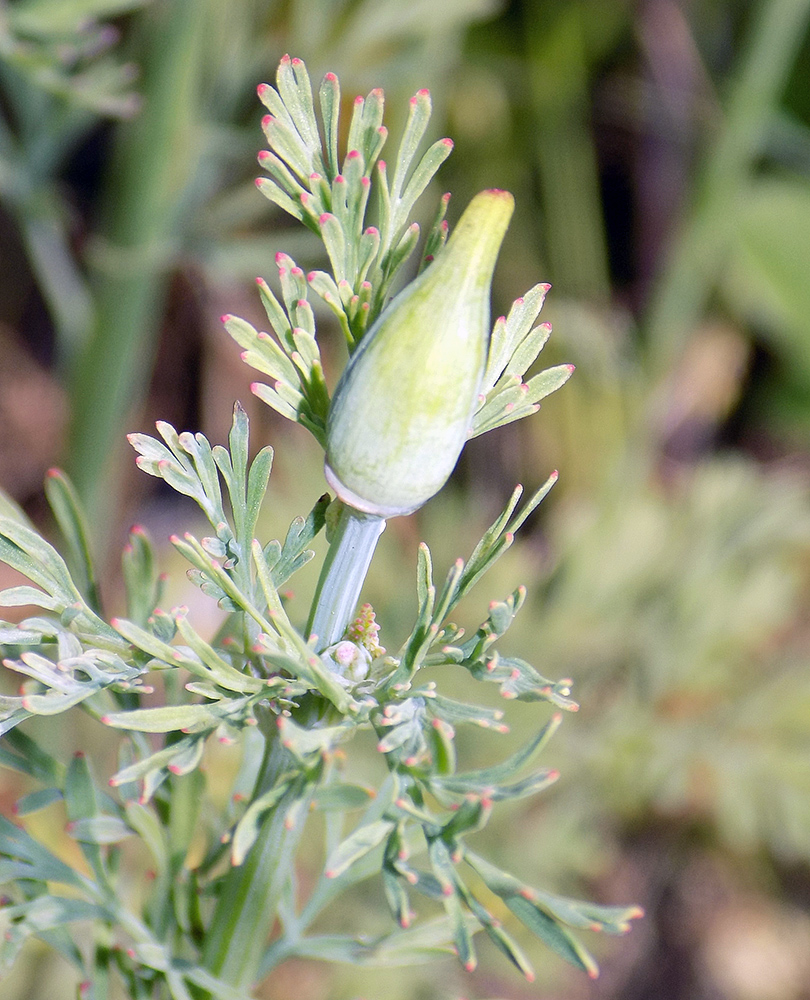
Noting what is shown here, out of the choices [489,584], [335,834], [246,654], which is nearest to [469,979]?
[489,584]

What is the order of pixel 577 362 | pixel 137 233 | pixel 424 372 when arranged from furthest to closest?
pixel 577 362 → pixel 137 233 → pixel 424 372

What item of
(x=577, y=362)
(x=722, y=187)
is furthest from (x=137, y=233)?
(x=722, y=187)

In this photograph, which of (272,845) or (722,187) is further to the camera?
(722,187)

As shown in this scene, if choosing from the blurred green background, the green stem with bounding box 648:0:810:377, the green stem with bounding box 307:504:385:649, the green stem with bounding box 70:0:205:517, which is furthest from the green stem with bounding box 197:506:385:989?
the green stem with bounding box 648:0:810:377

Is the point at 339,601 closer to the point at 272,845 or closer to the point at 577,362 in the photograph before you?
the point at 272,845

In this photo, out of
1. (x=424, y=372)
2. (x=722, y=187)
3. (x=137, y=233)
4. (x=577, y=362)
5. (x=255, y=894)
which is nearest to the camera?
(x=424, y=372)

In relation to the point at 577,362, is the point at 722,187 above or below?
above
